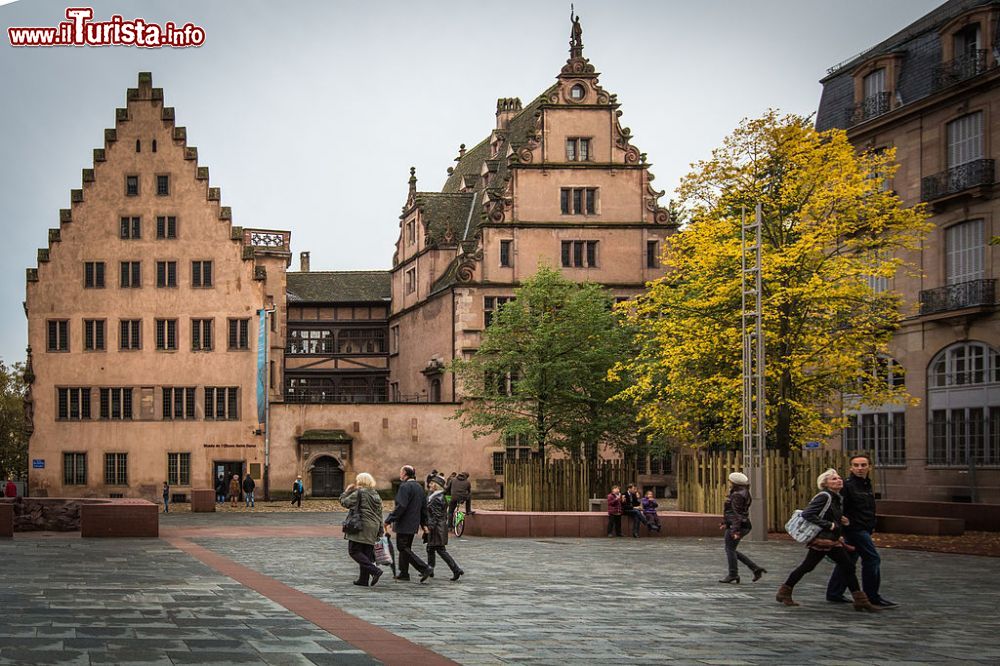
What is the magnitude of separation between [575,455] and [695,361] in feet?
46.2

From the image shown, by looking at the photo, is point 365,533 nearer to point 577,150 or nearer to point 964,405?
point 964,405

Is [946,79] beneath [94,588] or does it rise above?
above

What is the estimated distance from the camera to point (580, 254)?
2815 inches

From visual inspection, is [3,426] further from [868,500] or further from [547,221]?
[868,500]

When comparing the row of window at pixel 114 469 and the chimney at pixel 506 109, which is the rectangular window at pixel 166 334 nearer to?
the row of window at pixel 114 469

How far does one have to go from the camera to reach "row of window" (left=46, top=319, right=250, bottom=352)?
2736 inches

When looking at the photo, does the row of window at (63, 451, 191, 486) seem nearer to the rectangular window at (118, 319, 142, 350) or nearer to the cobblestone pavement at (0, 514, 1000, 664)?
the rectangular window at (118, 319, 142, 350)

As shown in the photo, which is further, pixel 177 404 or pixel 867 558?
pixel 177 404

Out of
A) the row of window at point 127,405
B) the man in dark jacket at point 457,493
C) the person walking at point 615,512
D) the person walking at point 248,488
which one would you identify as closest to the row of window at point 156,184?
the row of window at point 127,405

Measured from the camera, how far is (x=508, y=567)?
25562 millimetres

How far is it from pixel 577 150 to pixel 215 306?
20.7 metres

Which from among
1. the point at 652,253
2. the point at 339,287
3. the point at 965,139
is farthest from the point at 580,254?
the point at 339,287

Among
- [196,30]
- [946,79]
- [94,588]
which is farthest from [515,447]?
[94,588]

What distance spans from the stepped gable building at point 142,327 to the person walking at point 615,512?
3557cm
